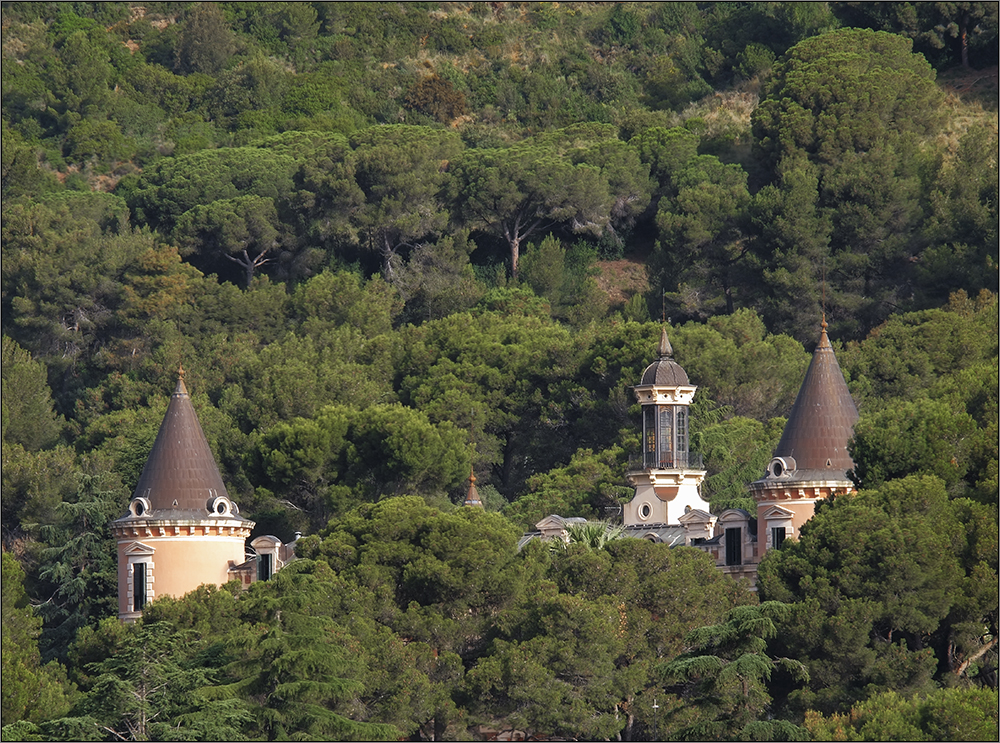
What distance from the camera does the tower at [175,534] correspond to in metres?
59.4

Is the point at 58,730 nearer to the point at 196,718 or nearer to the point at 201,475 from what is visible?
the point at 196,718

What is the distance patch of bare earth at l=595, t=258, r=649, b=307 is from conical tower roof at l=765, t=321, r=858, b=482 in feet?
115

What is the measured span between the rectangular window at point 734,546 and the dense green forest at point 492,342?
2.94 m

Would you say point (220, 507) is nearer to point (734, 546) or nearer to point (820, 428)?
point (734, 546)

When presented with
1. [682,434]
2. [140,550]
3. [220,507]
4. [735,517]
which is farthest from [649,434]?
[140,550]

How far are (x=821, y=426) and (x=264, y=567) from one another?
45.9 feet

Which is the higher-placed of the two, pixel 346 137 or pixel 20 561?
pixel 346 137

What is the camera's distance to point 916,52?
323 ft

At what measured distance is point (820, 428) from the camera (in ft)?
188

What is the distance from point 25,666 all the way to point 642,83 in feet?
216

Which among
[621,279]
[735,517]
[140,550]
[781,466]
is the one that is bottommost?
[140,550]

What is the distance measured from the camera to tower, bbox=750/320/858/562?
56.3m

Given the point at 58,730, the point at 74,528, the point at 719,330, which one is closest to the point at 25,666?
the point at 58,730

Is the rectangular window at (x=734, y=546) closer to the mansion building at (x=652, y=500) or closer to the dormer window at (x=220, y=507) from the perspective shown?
the mansion building at (x=652, y=500)
